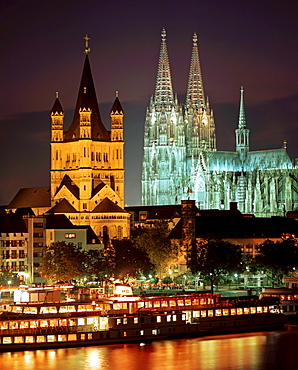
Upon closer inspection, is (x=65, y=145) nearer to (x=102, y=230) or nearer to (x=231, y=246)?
(x=102, y=230)

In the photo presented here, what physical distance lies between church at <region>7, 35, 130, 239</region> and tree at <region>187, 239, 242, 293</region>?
24479 mm

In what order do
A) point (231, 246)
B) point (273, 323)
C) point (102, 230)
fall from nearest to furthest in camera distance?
point (273, 323), point (231, 246), point (102, 230)

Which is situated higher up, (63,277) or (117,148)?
(117,148)

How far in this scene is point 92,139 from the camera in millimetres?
188500

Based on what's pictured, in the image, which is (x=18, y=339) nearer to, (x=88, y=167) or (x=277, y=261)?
(x=277, y=261)

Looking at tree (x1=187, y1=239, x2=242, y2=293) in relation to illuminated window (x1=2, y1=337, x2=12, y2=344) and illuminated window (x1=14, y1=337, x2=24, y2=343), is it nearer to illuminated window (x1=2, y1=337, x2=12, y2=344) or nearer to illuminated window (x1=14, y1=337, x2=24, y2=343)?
illuminated window (x1=14, y1=337, x2=24, y2=343)

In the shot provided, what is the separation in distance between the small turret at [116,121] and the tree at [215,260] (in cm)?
3389

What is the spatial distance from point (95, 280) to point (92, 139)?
138 feet

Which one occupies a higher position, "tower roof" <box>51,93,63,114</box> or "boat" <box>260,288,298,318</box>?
"tower roof" <box>51,93,63,114</box>

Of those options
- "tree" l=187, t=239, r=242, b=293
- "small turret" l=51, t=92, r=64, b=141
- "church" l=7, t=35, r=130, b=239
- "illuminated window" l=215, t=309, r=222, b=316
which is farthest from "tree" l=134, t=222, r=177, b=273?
"illuminated window" l=215, t=309, r=222, b=316

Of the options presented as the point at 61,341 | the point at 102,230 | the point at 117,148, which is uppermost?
the point at 117,148

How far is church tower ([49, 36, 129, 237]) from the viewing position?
183m

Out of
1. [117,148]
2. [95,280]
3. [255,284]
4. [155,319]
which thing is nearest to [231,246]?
[255,284]

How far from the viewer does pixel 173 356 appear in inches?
4028
